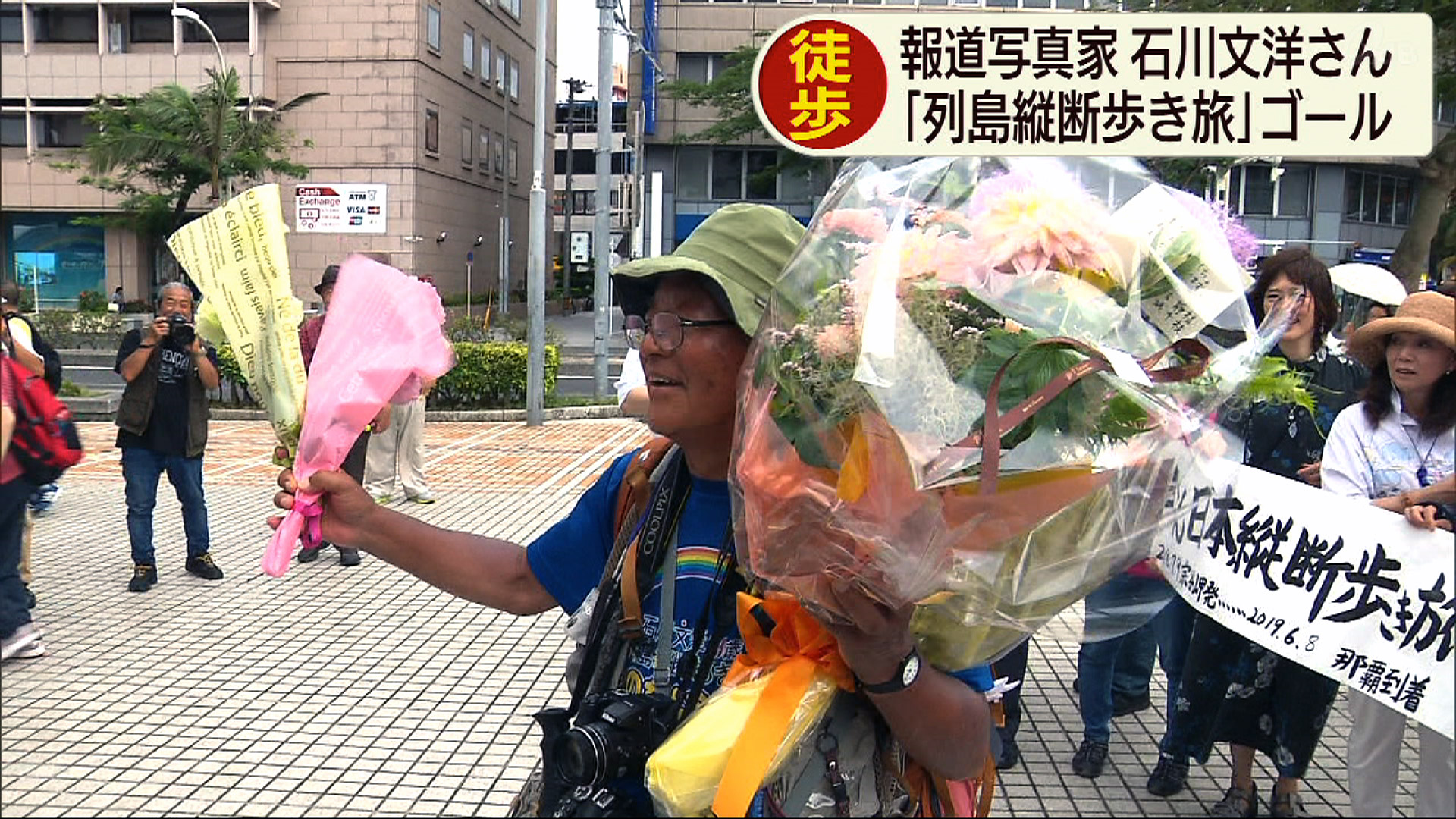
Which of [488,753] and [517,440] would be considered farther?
[517,440]

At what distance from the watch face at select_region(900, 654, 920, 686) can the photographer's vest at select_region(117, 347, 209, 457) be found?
5879mm

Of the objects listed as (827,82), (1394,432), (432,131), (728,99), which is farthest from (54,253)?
(827,82)

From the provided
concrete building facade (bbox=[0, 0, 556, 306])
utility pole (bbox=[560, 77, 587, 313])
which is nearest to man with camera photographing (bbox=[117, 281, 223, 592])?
concrete building facade (bbox=[0, 0, 556, 306])

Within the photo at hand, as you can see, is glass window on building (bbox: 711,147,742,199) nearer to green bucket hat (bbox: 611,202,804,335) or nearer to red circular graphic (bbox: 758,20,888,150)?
green bucket hat (bbox: 611,202,804,335)

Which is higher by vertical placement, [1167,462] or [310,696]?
[1167,462]

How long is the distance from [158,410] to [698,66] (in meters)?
25.2

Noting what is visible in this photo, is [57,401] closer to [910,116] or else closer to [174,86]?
[910,116]

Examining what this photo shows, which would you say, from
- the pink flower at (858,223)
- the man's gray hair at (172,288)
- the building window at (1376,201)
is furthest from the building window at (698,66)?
the pink flower at (858,223)

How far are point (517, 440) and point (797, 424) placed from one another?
1186 centimetres

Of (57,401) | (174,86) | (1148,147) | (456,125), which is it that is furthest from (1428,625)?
(456,125)

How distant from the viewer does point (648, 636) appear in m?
1.83

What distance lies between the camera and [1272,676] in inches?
149

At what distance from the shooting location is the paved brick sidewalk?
3891mm
